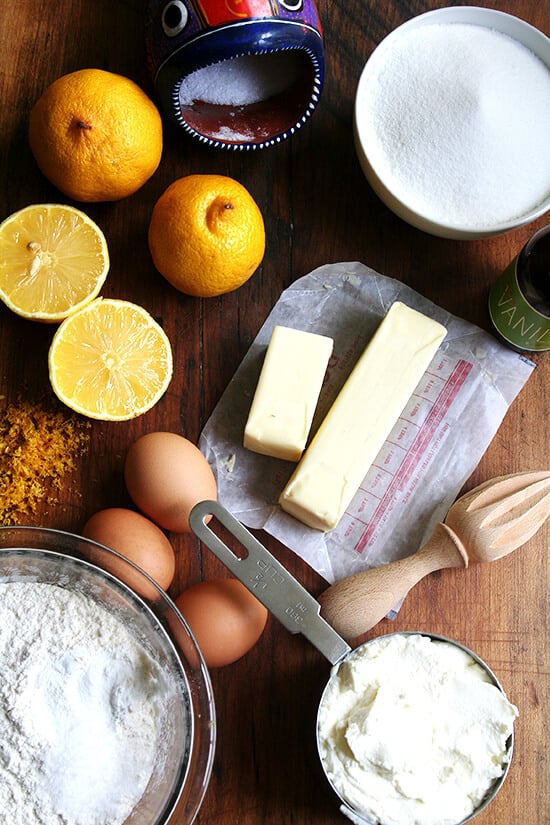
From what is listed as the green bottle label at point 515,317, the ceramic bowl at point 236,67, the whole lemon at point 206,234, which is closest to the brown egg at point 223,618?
the whole lemon at point 206,234

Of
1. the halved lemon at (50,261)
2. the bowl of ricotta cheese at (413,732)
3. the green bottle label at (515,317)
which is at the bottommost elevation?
the bowl of ricotta cheese at (413,732)

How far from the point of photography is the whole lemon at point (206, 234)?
46.1 inches

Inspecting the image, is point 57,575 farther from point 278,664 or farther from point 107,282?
point 107,282

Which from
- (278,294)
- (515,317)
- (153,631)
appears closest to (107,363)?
(278,294)

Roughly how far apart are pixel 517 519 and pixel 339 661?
0.34m

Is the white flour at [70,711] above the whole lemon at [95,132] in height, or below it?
below

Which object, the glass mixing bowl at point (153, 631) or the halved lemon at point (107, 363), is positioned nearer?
the glass mixing bowl at point (153, 631)

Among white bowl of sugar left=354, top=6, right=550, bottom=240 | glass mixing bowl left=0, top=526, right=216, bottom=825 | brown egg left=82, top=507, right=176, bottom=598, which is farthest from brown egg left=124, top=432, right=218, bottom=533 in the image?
white bowl of sugar left=354, top=6, right=550, bottom=240

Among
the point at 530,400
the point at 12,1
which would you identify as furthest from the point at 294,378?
the point at 12,1

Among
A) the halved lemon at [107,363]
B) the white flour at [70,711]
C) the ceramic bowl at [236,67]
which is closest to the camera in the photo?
the white flour at [70,711]

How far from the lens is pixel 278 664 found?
122 centimetres

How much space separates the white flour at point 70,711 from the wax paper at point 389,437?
0.32 metres

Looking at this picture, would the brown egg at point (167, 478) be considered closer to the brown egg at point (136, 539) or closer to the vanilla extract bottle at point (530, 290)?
the brown egg at point (136, 539)

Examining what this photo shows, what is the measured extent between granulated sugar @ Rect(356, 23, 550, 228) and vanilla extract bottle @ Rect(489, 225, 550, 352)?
2.5 inches
